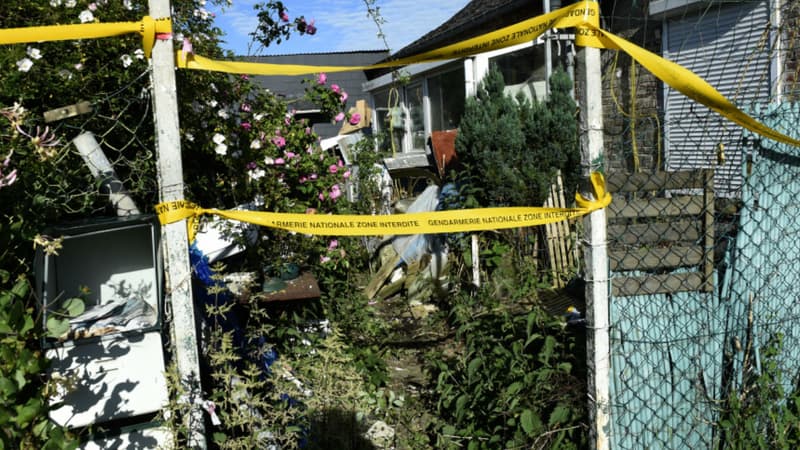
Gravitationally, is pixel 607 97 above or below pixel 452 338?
above

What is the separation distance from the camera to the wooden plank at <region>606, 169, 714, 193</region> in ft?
9.25

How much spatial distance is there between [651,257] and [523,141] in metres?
5.92

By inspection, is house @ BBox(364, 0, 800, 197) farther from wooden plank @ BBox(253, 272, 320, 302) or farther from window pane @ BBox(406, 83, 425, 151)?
wooden plank @ BBox(253, 272, 320, 302)

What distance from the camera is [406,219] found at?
2725mm

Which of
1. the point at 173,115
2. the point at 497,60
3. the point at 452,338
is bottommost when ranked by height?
the point at 452,338

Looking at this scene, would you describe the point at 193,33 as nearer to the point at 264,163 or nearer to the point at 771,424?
the point at 264,163

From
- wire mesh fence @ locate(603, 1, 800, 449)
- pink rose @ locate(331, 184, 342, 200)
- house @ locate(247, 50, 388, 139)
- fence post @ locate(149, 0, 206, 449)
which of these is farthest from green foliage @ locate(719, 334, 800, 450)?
house @ locate(247, 50, 388, 139)

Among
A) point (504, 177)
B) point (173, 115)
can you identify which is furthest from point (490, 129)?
point (173, 115)

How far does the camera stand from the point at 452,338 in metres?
6.23

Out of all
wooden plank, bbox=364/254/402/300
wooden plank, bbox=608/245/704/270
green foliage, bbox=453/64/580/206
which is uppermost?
green foliage, bbox=453/64/580/206

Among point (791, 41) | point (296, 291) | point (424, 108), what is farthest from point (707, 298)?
point (424, 108)

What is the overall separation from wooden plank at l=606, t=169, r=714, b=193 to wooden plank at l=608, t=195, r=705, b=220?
68mm

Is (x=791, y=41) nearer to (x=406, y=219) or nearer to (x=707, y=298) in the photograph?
(x=707, y=298)

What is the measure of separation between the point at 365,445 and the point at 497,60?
828 centimetres
